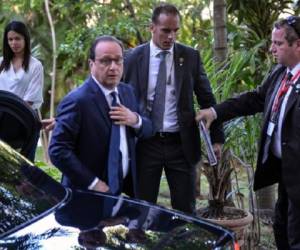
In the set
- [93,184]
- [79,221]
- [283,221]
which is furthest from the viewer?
[283,221]

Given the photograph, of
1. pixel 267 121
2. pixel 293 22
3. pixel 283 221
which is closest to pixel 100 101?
pixel 267 121

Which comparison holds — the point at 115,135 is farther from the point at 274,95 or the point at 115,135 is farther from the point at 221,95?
the point at 221,95

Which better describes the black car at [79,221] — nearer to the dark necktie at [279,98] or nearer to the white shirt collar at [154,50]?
the dark necktie at [279,98]

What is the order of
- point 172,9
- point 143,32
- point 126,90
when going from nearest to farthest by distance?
point 126,90 → point 172,9 → point 143,32

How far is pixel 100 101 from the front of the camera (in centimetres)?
354

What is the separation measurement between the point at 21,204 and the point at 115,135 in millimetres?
963

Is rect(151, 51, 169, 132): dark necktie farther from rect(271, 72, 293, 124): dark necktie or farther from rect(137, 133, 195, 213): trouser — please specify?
rect(271, 72, 293, 124): dark necktie

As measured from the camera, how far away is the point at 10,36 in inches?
207

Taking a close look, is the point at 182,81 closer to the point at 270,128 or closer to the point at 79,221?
the point at 270,128

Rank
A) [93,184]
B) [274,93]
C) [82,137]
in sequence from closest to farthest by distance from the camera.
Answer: [93,184], [82,137], [274,93]

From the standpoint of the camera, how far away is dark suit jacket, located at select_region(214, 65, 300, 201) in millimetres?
3791

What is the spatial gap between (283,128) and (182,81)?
33.1 inches

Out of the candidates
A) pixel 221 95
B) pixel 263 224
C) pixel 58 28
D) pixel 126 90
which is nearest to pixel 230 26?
pixel 221 95

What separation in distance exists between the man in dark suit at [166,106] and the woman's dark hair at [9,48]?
133 cm
